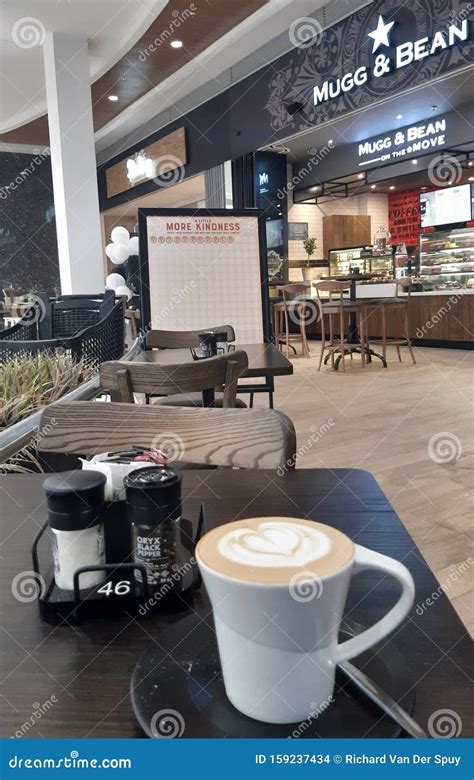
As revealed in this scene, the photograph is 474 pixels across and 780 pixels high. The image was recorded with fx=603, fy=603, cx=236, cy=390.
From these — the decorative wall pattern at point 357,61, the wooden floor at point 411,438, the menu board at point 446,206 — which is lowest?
the wooden floor at point 411,438

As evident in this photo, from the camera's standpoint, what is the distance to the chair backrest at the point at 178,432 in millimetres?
917

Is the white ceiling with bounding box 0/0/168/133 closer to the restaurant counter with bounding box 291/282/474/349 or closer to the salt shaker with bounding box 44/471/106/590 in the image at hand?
the restaurant counter with bounding box 291/282/474/349

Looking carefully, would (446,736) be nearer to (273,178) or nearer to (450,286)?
(450,286)

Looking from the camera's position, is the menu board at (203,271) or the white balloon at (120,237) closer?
the menu board at (203,271)

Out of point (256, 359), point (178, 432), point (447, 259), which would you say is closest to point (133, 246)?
point (256, 359)

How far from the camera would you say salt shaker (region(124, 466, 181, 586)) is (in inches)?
20.4

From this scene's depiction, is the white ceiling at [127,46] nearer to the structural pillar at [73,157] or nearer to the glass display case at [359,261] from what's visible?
the structural pillar at [73,157]

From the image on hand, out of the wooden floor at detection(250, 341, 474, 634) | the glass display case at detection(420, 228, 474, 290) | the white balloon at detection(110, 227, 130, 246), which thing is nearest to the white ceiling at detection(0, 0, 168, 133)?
the white balloon at detection(110, 227, 130, 246)

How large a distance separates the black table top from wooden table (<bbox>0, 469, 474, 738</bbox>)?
53.2 inches

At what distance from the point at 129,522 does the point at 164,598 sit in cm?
9

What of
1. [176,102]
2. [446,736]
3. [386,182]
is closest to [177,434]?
[446,736]

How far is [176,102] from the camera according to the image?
9906 mm

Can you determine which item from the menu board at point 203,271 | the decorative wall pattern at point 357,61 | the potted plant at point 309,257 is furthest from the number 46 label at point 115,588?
the potted plant at point 309,257

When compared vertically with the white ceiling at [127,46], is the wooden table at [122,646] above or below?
below
